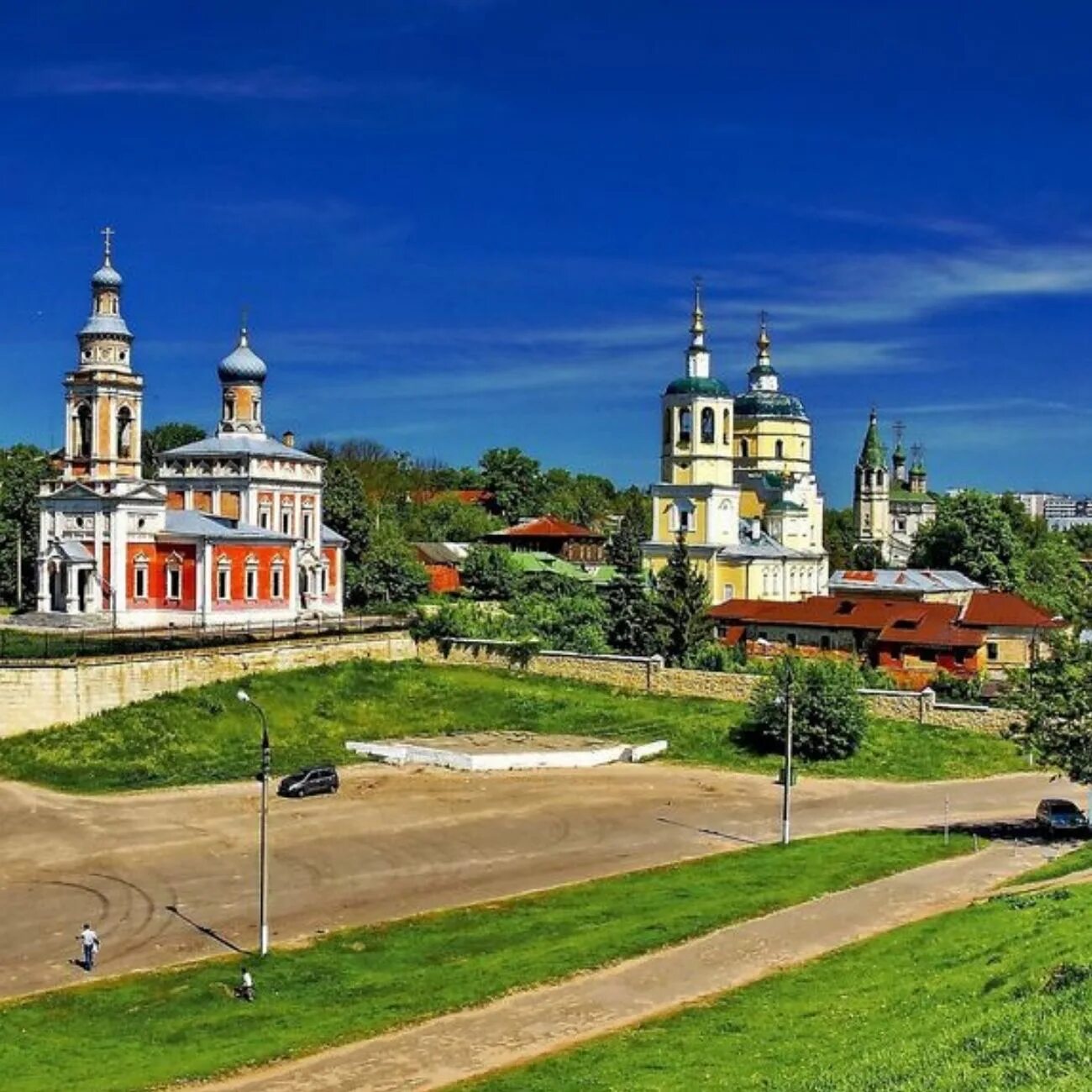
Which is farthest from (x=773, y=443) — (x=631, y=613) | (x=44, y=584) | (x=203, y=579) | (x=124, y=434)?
(x=44, y=584)

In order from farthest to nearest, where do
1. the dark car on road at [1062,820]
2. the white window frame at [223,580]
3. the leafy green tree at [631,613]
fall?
1. the white window frame at [223,580]
2. the leafy green tree at [631,613]
3. the dark car on road at [1062,820]

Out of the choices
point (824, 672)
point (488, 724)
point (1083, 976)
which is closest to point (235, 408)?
point (488, 724)

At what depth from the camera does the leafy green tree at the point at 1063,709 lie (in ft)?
118

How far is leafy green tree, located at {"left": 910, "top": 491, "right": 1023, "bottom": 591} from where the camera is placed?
9831 cm

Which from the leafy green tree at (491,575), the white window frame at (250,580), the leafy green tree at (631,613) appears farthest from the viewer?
the leafy green tree at (491,575)

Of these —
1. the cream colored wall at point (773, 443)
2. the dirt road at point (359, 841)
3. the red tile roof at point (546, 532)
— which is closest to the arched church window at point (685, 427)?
the cream colored wall at point (773, 443)

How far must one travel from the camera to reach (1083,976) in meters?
17.8

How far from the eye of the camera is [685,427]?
83.2m

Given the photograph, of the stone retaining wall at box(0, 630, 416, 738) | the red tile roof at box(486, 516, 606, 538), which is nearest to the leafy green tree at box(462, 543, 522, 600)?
the red tile roof at box(486, 516, 606, 538)

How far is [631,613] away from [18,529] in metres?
36.2

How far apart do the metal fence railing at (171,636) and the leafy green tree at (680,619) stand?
11.2 metres

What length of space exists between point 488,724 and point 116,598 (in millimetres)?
18163

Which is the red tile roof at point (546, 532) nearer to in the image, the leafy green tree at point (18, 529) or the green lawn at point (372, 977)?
the leafy green tree at point (18, 529)

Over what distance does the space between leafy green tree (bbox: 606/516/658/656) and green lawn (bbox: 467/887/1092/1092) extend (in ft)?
119
